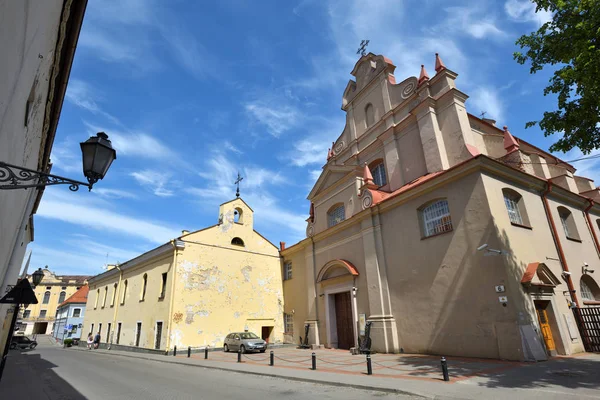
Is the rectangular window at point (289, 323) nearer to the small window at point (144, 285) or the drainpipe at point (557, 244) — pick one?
the small window at point (144, 285)

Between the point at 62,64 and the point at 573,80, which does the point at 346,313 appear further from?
the point at 62,64

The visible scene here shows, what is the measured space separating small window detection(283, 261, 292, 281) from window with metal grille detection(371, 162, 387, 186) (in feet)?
33.6

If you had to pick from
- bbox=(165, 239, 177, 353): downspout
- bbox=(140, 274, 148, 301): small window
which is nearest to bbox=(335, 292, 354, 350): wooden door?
bbox=(165, 239, 177, 353): downspout

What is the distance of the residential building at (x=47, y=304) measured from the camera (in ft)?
204

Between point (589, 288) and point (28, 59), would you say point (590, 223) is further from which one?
point (28, 59)

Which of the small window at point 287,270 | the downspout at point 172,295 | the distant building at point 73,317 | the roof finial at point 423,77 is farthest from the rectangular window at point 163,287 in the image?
the distant building at point 73,317

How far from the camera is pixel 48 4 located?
423 cm

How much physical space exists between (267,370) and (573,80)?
13382 mm

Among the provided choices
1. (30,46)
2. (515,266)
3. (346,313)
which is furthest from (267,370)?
(30,46)

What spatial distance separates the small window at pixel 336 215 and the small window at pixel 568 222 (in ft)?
36.4

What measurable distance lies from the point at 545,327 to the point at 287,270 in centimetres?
1770

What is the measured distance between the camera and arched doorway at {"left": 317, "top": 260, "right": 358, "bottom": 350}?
711 inches

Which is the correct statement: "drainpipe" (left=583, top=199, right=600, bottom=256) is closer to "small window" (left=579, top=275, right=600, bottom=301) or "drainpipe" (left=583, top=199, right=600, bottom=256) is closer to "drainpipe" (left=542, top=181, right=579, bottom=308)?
"small window" (left=579, top=275, right=600, bottom=301)

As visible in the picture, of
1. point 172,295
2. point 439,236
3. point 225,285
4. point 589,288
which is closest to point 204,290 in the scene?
point 225,285
